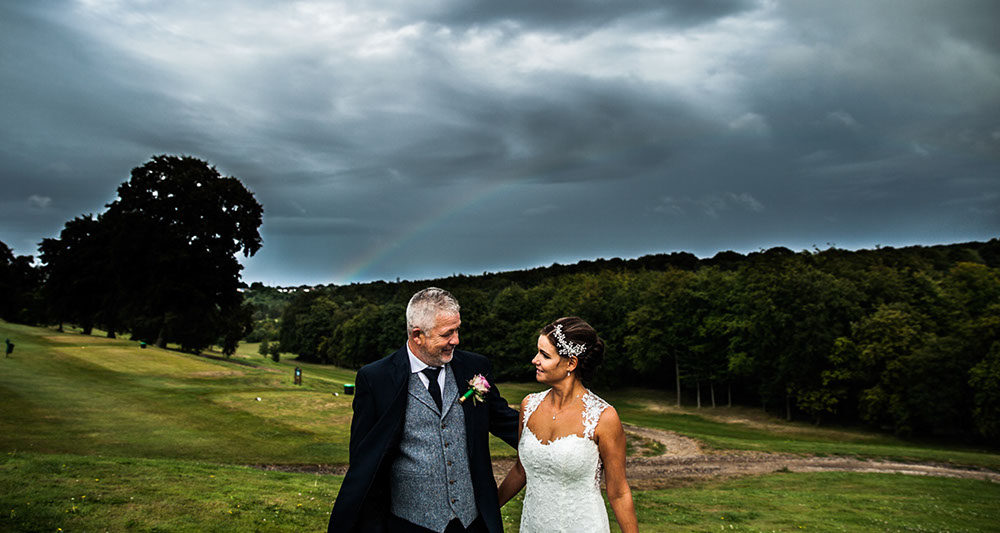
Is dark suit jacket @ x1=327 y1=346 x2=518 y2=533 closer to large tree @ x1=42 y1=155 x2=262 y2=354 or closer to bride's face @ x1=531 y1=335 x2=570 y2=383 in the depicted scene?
bride's face @ x1=531 y1=335 x2=570 y2=383

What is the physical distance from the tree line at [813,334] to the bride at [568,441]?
1660 inches

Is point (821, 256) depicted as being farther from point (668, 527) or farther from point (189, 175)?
point (189, 175)

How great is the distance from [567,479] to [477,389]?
3.78 ft

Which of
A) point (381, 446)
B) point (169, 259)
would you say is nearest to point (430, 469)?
point (381, 446)

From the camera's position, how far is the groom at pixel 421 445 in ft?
14.1

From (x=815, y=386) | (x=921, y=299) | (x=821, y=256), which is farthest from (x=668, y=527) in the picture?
(x=821, y=256)

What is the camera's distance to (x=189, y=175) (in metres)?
47.9

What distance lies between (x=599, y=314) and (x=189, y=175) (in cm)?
4485

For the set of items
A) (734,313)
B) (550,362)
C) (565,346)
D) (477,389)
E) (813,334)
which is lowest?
(477,389)

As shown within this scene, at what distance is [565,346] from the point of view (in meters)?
4.64

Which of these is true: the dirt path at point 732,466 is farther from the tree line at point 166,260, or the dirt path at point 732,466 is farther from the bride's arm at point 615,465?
the tree line at point 166,260

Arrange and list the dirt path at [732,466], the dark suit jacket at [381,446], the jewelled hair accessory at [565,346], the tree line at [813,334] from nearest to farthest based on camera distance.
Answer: the dark suit jacket at [381,446], the jewelled hair accessory at [565,346], the dirt path at [732,466], the tree line at [813,334]

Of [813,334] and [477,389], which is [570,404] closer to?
[477,389]

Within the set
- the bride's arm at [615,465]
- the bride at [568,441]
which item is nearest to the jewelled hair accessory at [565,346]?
the bride at [568,441]
